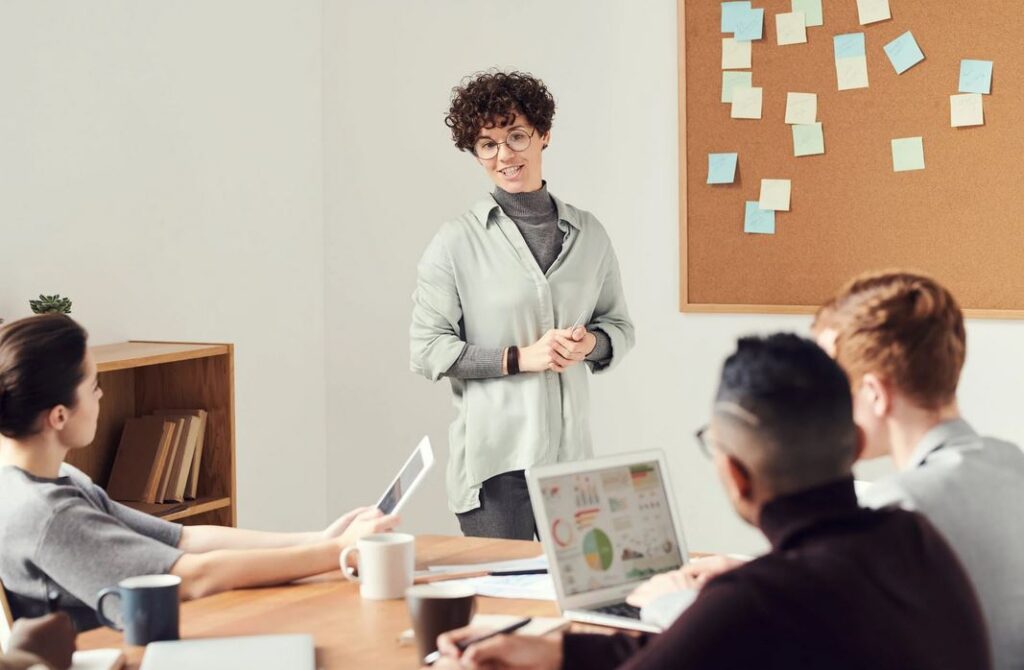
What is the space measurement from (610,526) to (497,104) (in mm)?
1379

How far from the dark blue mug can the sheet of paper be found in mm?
550

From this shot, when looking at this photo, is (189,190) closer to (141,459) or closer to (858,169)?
(141,459)

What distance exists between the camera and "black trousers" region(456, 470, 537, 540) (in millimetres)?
2875

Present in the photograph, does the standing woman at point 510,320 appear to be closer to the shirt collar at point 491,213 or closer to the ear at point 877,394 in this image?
the shirt collar at point 491,213

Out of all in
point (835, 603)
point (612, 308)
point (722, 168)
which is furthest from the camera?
point (722, 168)

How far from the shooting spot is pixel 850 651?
3.58 ft

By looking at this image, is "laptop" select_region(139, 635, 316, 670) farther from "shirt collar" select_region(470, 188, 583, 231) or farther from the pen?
"shirt collar" select_region(470, 188, 583, 231)

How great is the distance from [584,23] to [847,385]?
123 inches

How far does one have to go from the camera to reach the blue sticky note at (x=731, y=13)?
390 cm

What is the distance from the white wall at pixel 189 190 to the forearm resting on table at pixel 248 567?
159 centimetres

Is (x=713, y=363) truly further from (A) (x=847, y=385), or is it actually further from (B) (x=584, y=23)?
(A) (x=847, y=385)

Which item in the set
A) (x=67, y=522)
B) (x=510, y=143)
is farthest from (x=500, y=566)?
(x=510, y=143)

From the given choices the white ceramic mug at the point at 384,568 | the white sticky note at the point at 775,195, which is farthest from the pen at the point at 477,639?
the white sticky note at the point at 775,195

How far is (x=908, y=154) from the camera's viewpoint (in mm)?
3709
